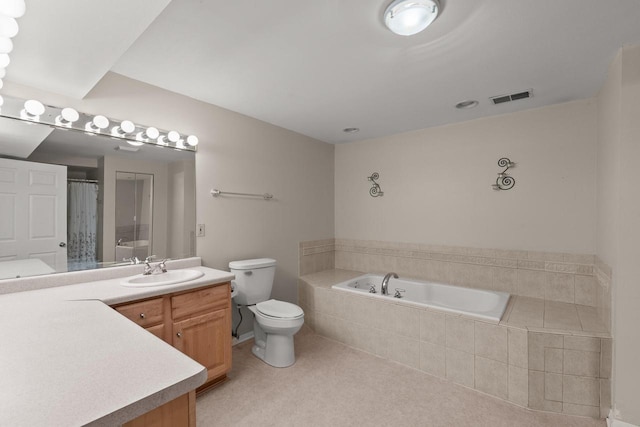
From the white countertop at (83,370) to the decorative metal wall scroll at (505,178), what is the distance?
3137mm

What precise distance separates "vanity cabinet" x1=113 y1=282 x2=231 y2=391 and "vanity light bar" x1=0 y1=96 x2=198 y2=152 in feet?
4.11

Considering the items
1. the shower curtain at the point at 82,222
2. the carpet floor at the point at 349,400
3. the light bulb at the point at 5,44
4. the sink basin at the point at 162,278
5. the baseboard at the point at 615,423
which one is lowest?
the carpet floor at the point at 349,400

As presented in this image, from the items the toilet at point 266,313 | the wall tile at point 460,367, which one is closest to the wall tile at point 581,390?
the wall tile at point 460,367

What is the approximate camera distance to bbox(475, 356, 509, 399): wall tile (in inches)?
85.1

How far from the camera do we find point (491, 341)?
223 centimetres

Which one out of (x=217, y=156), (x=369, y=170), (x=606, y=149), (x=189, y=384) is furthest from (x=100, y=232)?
(x=606, y=149)

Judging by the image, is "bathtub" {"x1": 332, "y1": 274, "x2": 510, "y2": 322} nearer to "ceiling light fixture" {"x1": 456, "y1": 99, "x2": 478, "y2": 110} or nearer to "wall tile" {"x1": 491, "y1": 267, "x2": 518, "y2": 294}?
"wall tile" {"x1": 491, "y1": 267, "x2": 518, "y2": 294}

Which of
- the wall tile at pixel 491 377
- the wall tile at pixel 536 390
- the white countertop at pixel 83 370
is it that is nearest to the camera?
the white countertop at pixel 83 370

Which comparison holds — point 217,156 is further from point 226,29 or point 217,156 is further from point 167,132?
point 226,29

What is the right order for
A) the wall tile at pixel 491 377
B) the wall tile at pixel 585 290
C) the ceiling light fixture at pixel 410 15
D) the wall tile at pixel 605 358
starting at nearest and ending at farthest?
the ceiling light fixture at pixel 410 15
the wall tile at pixel 605 358
the wall tile at pixel 491 377
the wall tile at pixel 585 290

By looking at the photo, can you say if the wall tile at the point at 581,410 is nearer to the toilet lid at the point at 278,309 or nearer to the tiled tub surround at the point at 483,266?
the tiled tub surround at the point at 483,266

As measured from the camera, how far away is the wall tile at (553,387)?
2.03 metres

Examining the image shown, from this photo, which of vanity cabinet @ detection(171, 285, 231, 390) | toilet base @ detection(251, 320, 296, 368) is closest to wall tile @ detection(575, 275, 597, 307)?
toilet base @ detection(251, 320, 296, 368)

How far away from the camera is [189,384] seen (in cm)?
76
